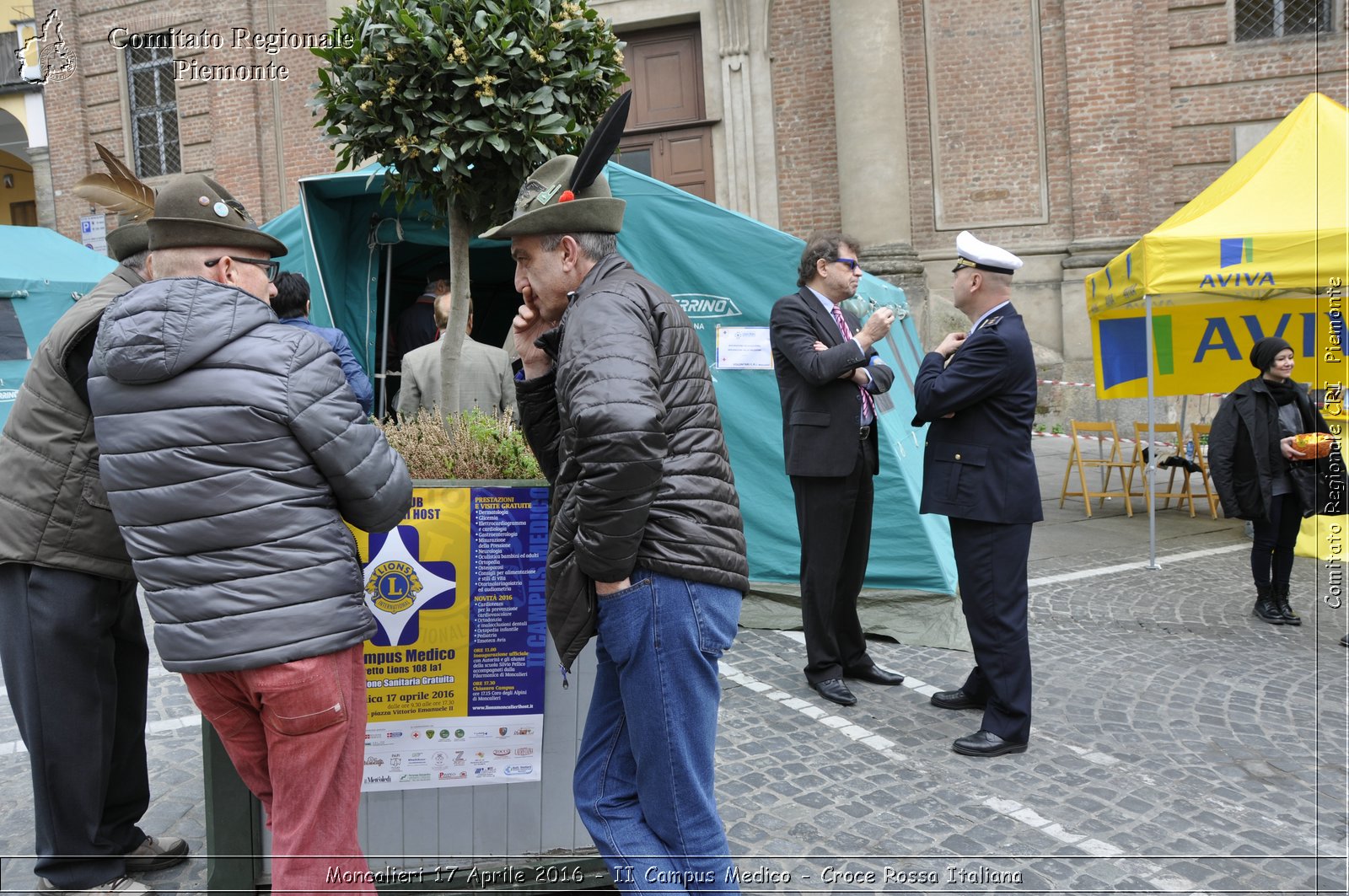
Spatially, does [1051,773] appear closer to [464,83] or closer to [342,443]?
[342,443]

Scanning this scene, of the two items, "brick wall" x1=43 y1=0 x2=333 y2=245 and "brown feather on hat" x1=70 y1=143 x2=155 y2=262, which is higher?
"brick wall" x1=43 y1=0 x2=333 y2=245

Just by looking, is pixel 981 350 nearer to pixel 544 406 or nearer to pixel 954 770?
pixel 954 770

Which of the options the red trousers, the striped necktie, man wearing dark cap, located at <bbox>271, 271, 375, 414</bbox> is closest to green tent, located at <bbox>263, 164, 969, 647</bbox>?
the striped necktie

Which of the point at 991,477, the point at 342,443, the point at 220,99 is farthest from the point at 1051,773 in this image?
the point at 220,99

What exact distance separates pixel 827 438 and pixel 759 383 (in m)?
1.55

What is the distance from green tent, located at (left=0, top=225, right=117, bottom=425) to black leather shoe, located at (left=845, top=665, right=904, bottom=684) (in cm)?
929

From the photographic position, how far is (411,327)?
7.71m

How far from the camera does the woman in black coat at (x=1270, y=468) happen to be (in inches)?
238

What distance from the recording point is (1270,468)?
6074mm

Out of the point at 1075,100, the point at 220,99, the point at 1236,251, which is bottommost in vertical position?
the point at 1236,251

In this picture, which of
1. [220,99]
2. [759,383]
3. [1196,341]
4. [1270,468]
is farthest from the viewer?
[220,99]

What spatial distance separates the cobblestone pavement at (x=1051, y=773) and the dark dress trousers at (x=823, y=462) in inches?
16.8

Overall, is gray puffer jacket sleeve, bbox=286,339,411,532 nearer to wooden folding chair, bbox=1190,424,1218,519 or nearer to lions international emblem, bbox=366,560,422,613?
lions international emblem, bbox=366,560,422,613

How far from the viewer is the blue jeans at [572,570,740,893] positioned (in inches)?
93.2
